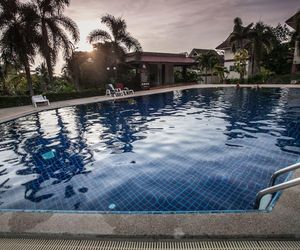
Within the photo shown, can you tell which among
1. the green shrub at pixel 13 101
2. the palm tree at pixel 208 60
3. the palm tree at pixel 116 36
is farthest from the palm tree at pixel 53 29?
the palm tree at pixel 208 60

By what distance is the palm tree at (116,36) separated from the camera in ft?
67.6

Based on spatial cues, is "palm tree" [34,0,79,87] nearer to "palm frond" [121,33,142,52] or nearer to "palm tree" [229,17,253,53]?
"palm frond" [121,33,142,52]

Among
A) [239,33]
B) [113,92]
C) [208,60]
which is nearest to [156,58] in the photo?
[208,60]

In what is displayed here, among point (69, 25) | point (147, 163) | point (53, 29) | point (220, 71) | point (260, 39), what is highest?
point (69, 25)

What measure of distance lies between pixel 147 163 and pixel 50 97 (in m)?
14.8

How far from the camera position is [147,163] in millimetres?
5043

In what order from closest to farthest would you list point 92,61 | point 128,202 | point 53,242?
point 53,242 < point 128,202 < point 92,61

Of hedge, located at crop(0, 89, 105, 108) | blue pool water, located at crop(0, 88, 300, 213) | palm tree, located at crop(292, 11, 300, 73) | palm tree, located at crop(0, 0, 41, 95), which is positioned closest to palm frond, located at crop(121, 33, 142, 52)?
hedge, located at crop(0, 89, 105, 108)

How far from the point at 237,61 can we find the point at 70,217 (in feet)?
95.7

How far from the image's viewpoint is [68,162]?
5359 millimetres

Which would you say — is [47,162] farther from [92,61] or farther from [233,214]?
[92,61]

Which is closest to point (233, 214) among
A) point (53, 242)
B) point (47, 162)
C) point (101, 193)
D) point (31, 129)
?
point (53, 242)

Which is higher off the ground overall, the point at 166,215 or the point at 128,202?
the point at 166,215

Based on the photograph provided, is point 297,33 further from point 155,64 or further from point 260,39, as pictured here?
point 155,64
